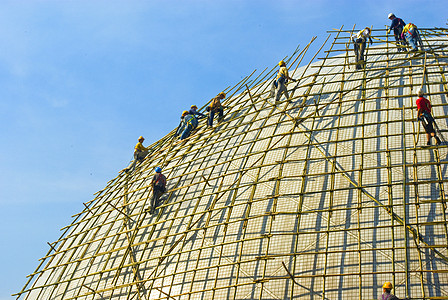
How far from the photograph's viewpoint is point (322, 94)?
1972cm

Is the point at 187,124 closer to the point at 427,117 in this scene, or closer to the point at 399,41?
the point at 399,41

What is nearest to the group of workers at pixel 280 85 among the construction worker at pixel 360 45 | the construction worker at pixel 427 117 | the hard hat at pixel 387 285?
the construction worker at pixel 360 45

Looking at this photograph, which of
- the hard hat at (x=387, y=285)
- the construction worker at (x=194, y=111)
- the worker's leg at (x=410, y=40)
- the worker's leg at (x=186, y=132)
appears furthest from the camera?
the construction worker at (x=194, y=111)

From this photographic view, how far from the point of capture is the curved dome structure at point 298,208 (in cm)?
1402

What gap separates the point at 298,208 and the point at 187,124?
8.88 metres

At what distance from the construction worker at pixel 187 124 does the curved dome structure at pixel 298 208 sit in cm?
68

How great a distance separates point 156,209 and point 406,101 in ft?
30.0

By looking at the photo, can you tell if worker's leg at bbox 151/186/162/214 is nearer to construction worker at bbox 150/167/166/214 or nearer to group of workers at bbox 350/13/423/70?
construction worker at bbox 150/167/166/214

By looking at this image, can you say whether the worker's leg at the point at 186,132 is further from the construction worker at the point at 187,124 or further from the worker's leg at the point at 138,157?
the worker's leg at the point at 138,157

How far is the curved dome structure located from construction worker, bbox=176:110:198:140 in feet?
2.23

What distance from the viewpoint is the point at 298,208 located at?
15727mm

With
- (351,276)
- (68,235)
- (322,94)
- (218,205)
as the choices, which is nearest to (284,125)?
(322,94)

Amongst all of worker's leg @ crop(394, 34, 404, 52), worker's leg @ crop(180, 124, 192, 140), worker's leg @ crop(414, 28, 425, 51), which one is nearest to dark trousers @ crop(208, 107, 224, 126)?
worker's leg @ crop(180, 124, 192, 140)

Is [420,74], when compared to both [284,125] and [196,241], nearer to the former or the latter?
[284,125]
